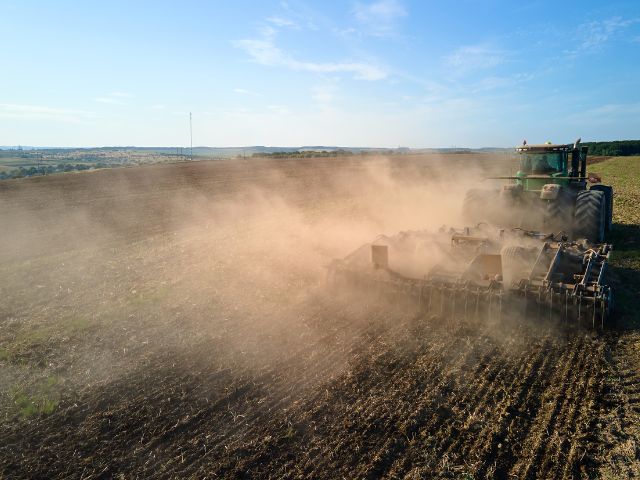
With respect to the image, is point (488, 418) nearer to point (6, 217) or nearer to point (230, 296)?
point (230, 296)

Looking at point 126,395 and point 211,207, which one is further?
point 211,207

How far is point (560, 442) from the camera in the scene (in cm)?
379

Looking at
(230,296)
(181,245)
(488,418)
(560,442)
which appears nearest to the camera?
(560,442)

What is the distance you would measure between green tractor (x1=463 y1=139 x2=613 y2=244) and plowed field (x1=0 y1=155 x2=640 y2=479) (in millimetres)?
1350

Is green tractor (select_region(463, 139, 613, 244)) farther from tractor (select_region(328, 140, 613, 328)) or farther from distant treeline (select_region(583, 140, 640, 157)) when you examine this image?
distant treeline (select_region(583, 140, 640, 157))

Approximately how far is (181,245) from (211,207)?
7.41 m

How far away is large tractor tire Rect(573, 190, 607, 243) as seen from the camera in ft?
30.8

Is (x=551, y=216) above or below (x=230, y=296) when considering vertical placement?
above

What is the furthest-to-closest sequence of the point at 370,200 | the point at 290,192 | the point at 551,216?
the point at 290,192 < the point at 370,200 < the point at 551,216

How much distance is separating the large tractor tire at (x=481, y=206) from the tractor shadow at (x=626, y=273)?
275cm

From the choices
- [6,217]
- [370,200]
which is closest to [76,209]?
[6,217]

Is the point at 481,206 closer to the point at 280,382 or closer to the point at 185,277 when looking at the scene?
the point at 185,277

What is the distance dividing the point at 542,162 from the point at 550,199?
1836 mm

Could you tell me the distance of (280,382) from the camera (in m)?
4.95
